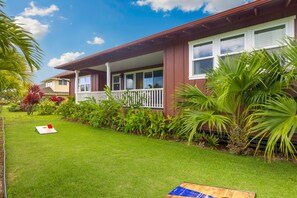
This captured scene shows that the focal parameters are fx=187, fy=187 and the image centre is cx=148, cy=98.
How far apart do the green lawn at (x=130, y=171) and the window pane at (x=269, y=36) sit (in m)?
3.17

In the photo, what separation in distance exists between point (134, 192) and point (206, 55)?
5125 millimetres

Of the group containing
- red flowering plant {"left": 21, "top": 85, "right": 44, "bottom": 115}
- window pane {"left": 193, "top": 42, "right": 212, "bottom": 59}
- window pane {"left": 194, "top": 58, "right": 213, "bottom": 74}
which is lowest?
red flowering plant {"left": 21, "top": 85, "right": 44, "bottom": 115}

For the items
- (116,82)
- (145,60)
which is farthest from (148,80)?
(116,82)

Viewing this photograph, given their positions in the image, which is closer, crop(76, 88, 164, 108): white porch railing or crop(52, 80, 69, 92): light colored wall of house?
crop(76, 88, 164, 108): white porch railing

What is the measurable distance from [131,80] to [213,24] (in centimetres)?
768

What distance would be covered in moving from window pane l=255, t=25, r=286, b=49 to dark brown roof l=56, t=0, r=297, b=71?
309 millimetres

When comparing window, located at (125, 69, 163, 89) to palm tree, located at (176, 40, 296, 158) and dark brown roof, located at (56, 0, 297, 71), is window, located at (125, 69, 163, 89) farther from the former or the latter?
palm tree, located at (176, 40, 296, 158)

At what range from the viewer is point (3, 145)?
565 cm

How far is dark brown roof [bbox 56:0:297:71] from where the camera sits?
4930 millimetres

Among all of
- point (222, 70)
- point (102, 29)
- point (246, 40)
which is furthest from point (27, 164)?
point (102, 29)

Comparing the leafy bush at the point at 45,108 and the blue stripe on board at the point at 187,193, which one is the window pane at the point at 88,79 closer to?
the leafy bush at the point at 45,108

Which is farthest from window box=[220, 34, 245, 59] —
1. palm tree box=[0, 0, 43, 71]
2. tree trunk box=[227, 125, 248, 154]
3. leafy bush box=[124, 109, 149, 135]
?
palm tree box=[0, 0, 43, 71]

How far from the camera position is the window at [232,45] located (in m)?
5.77

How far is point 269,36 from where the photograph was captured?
526cm
